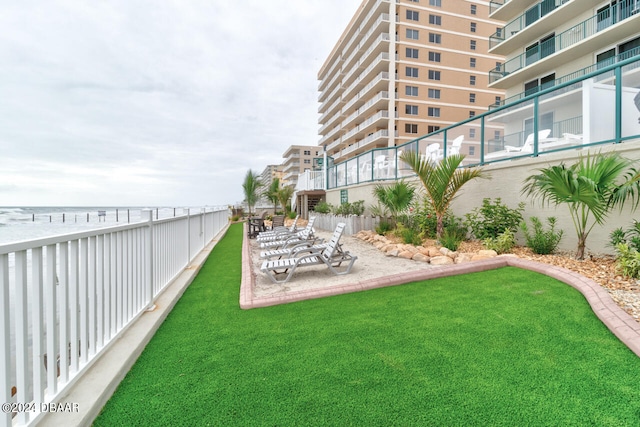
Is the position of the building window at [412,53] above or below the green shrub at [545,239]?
above

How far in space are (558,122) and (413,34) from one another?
1628 inches

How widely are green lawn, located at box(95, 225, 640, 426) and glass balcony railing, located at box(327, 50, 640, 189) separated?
3.34m

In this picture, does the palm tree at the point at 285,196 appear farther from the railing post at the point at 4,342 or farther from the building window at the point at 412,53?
the building window at the point at 412,53

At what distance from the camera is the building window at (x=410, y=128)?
41.1 m

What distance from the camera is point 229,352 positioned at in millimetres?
2955

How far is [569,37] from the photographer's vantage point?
21.3 m

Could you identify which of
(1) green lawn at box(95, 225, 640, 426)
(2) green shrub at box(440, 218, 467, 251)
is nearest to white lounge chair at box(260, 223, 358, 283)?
(1) green lawn at box(95, 225, 640, 426)

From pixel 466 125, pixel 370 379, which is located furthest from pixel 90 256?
pixel 466 125

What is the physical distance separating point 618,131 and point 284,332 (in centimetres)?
622

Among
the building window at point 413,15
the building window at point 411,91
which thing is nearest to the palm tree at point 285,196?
the building window at point 411,91

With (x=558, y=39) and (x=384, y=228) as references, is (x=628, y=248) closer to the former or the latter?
(x=384, y=228)

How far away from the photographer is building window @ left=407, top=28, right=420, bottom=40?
40.6 m

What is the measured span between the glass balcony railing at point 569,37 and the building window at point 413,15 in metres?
19.2

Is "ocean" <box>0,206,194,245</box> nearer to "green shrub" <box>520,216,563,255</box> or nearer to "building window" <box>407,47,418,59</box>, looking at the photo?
"green shrub" <box>520,216,563,255</box>
